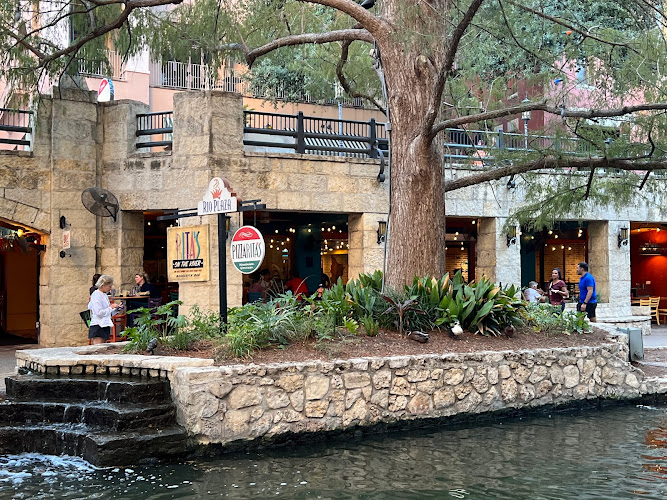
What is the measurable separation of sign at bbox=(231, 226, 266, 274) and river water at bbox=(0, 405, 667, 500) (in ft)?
8.00

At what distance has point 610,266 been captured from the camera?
20062mm

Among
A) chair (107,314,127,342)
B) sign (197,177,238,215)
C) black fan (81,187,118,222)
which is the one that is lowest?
chair (107,314,127,342)

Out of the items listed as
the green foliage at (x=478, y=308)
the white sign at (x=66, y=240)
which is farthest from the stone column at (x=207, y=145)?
the green foliage at (x=478, y=308)

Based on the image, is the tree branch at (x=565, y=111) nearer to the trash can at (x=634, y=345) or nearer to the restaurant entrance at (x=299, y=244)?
the trash can at (x=634, y=345)

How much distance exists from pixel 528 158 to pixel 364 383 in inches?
218

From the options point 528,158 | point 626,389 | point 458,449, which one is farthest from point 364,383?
point 528,158

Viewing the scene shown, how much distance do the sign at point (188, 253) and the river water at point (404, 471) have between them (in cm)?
687

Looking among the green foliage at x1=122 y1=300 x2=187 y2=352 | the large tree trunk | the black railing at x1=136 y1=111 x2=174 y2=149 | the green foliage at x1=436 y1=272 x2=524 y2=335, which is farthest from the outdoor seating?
the green foliage at x1=122 y1=300 x2=187 y2=352

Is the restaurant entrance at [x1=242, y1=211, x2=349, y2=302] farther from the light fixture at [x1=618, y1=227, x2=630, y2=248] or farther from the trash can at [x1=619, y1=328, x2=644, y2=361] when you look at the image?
the trash can at [x1=619, y1=328, x2=644, y2=361]

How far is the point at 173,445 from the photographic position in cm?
773

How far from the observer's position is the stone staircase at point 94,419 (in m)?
7.50

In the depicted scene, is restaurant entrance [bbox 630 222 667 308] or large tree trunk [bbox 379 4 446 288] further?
restaurant entrance [bbox 630 222 667 308]

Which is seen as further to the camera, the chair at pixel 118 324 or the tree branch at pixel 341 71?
the chair at pixel 118 324

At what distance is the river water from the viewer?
21.7 ft
